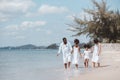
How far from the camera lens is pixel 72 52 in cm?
1691

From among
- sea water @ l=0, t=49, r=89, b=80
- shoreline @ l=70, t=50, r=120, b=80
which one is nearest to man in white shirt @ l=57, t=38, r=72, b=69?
sea water @ l=0, t=49, r=89, b=80

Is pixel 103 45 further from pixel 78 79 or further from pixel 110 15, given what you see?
pixel 78 79

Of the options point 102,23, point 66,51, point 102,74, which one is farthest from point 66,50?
point 102,23

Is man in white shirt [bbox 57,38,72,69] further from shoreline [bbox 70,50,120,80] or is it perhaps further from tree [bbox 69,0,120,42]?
tree [bbox 69,0,120,42]

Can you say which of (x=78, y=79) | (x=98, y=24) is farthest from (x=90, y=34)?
(x=78, y=79)

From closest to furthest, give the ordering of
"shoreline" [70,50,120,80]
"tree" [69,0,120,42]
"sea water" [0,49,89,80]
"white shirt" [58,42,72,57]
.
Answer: "shoreline" [70,50,120,80] < "sea water" [0,49,89,80] < "white shirt" [58,42,72,57] < "tree" [69,0,120,42]

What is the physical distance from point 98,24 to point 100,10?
1430mm

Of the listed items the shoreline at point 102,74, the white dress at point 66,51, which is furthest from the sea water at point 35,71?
the shoreline at point 102,74

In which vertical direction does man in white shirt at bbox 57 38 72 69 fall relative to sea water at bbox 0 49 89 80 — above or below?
above

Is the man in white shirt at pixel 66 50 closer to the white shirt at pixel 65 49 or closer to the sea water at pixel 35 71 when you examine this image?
the white shirt at pixel 65 49

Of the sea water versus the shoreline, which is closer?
the shoreline

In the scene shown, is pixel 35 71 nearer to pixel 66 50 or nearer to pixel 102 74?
pixel 66 50

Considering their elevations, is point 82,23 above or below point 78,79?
above

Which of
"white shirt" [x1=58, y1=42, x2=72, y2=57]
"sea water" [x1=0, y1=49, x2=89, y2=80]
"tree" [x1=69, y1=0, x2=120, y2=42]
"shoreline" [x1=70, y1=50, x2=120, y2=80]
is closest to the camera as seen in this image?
"shoreline" [x1=70, y1=50, x2=120, y2=80]
